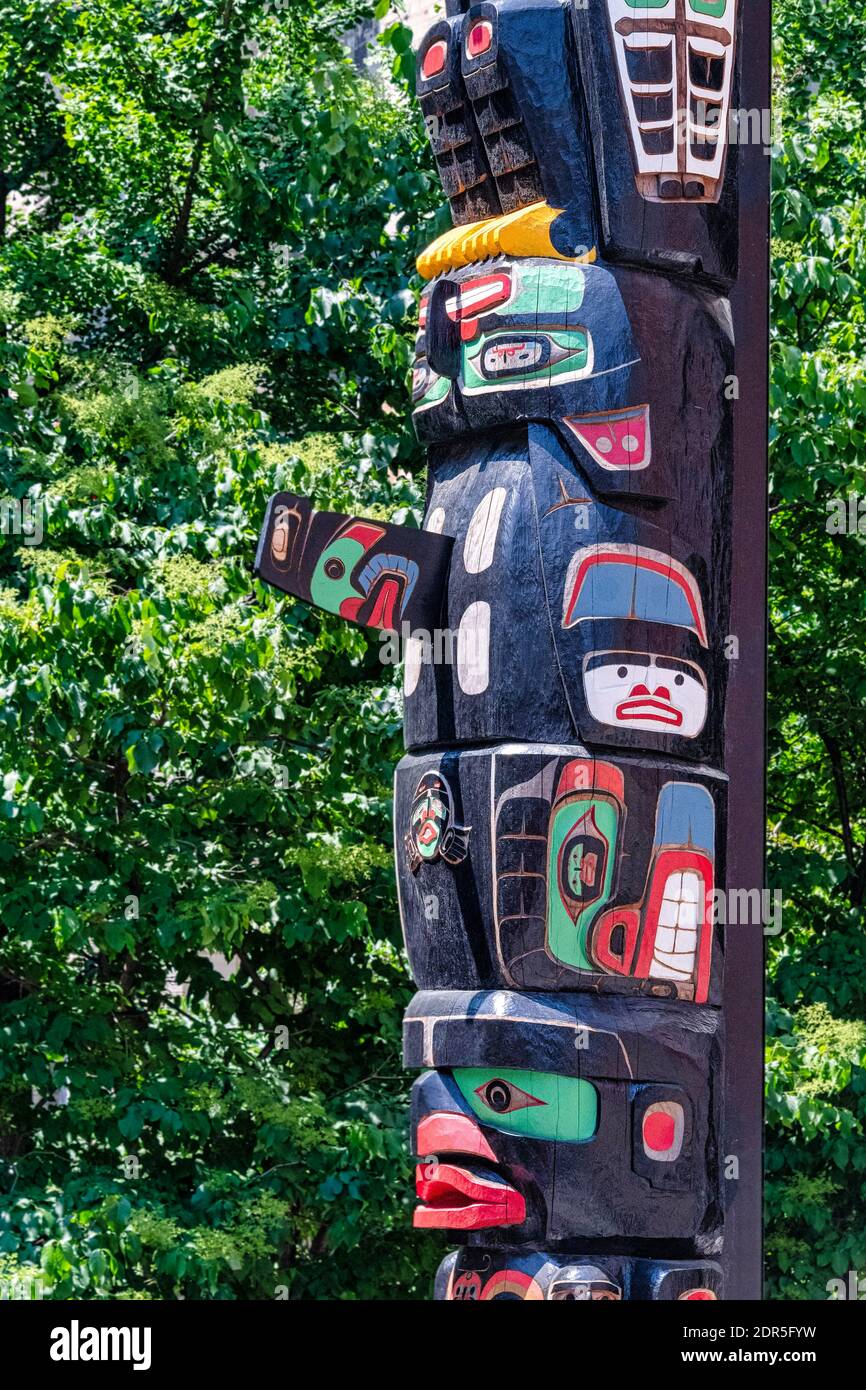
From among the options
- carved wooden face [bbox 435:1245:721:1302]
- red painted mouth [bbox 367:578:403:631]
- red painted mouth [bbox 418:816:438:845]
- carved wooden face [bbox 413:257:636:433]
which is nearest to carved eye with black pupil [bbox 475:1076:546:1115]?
carved wooden face [bbox 435:1245:721:1302]

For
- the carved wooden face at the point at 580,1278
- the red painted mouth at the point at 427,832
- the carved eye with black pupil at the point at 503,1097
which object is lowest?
the carved wooden face at the point at 580,1278

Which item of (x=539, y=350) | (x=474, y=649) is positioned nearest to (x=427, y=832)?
(x=474, y=649)

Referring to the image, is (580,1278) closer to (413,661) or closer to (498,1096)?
(498,1096)

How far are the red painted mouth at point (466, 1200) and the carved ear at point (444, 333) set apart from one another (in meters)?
2.40

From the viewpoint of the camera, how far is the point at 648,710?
17.4 feet

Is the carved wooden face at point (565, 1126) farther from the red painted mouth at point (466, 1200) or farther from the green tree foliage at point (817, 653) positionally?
the green tree foliage at point (817, 653)

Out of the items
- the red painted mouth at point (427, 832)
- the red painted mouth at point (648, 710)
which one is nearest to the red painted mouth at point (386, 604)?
the red painted mouth at point (427, 832)

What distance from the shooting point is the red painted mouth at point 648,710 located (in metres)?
5.27

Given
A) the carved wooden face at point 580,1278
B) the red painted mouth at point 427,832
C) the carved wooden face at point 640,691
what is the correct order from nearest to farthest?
1. the carved wooden face at point 580,1278
2. the carved wooden face at point 640,691
3. the red painted mouth at point 427,832

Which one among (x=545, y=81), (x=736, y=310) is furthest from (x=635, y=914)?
(x=545, y=81)

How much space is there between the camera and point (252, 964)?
31.3 ft

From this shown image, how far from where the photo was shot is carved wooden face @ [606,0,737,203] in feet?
18.3

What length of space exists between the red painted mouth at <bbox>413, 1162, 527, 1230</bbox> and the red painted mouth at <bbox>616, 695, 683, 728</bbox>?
1322mm

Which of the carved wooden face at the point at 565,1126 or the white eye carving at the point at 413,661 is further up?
the white eye carving at the point at 413,661
